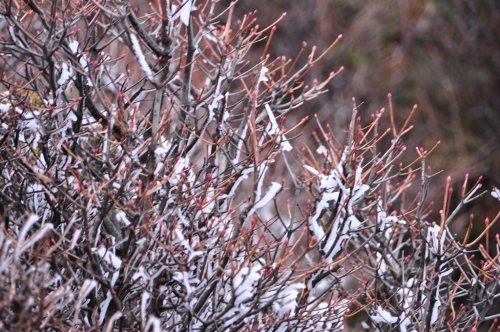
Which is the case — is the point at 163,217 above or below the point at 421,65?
below

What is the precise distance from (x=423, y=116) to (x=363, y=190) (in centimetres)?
1165

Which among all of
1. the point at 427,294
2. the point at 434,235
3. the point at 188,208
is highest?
the point at 188,208

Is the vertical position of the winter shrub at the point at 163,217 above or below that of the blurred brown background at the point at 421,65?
below

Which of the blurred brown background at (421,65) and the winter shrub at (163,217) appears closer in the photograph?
the winter shrub at (163,217)

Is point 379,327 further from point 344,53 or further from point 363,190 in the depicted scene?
point 344,53

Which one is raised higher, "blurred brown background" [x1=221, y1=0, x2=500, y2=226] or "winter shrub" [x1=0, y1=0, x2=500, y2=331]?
"blurred brown background" [x1=221, y1=0, x2=500, y2=226]

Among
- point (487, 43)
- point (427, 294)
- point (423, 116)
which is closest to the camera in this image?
point (427, 294)

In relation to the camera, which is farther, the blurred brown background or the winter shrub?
the blurred brown background

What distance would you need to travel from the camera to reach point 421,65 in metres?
15.0

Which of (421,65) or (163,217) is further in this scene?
(421,65)

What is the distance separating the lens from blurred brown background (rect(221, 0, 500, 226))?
44.4 ft

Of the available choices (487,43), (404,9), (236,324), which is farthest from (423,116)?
(236,324)

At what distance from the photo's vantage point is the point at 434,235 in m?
3.81

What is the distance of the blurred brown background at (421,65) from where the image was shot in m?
13.5
